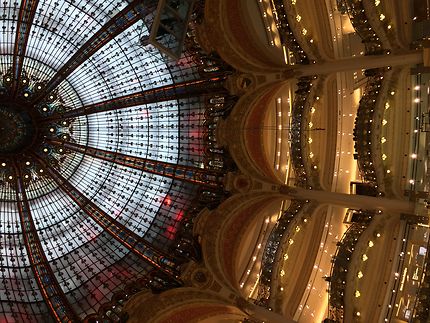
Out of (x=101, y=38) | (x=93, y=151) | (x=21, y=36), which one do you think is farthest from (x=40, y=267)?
(x=101, y=38)

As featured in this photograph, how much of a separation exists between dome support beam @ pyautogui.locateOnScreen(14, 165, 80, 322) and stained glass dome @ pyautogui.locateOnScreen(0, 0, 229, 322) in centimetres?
3

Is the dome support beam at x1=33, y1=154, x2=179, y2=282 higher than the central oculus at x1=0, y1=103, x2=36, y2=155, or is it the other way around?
the central oculus at x1=0, y1=103, x2=36, y2=155

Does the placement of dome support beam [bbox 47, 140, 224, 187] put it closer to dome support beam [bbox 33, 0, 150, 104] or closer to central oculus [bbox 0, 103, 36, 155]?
central oculus [bbox 0, 103, 36, 155]

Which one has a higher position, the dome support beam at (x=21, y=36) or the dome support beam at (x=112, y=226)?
the dome support beam at (x=21, y=36)

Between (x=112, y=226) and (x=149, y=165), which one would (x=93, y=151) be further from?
(x=112, y=226)

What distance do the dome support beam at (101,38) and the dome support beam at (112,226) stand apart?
2487 mm

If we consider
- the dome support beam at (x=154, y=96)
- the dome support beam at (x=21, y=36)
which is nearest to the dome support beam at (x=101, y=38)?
the dome support beam at (x=21, y=36)

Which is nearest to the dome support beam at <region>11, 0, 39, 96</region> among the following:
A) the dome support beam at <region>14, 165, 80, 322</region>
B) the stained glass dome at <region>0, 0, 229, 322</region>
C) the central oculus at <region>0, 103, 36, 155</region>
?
the stained glass dome at <region>0, 0, 229, 322</region>

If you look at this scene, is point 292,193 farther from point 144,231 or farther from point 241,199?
point 144,231

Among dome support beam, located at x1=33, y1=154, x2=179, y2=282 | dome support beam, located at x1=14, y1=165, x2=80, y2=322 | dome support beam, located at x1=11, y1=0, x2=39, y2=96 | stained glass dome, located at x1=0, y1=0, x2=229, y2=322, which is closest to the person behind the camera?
dome support beam, located at x1=14, y1=165, x2=80, y2=322

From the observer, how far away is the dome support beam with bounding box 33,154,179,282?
46.6 ft

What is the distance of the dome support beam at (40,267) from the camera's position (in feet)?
44.7

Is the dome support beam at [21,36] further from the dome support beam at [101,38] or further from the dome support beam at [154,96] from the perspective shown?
the dome support beam at [154,96]

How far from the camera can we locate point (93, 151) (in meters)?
15.3
